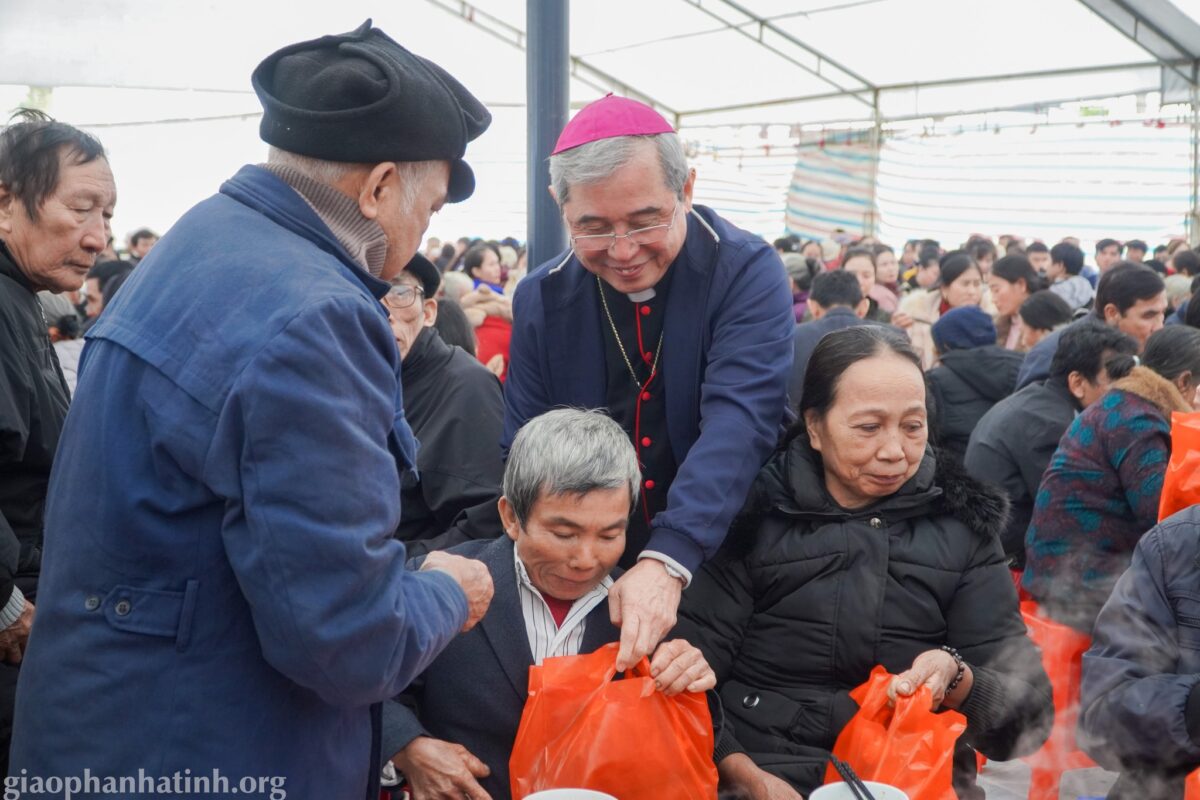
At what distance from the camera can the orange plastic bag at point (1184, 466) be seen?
111 inches

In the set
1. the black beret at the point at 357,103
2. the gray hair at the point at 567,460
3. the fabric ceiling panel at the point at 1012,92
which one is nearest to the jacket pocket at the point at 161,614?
the black beret at the point at 357,103

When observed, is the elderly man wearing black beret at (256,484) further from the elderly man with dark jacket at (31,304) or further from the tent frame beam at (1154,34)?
the tent frame beam at (1154,34)

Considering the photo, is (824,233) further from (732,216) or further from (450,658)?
(450,658)

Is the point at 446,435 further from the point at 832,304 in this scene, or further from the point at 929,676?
the point at 832,304

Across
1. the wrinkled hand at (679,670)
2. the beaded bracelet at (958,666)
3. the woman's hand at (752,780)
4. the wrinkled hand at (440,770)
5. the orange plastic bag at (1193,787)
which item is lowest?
the woman's hand at (752,780)

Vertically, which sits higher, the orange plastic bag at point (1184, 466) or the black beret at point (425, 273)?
the black beret at point (425, 273)

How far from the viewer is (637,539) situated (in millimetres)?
2684

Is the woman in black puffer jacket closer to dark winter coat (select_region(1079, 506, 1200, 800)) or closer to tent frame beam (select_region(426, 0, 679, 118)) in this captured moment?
dark winter coat (select_region(1079, 506, 1200, 800))

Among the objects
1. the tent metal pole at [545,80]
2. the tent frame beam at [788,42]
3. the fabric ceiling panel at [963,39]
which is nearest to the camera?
the tent metal pole at [545,80]

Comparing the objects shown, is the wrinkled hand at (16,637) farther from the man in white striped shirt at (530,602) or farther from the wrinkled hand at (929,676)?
the wrinkled hand at (929,676)

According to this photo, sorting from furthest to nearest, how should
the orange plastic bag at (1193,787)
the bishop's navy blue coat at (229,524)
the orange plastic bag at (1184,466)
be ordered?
1. the orange plastic bag at (1184,466)
2. the orange plastic bag at (1193,787)
3. the bishop's navy blue coat at (229,524)

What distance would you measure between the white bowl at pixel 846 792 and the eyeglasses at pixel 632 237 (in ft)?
3.72

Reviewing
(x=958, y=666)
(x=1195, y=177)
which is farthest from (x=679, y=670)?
(x=1195, y=177)

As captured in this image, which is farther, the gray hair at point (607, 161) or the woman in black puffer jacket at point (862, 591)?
the woman in black puffer jacket at point (862, 591)
